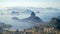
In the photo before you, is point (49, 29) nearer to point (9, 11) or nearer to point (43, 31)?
point (43, 31)

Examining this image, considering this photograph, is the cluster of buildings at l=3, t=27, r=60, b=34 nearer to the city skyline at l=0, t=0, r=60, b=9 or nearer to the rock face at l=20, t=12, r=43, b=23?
the rock face at l=20, t=12, r=43, b=23

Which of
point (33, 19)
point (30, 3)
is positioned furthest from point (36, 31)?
point (30, 3)

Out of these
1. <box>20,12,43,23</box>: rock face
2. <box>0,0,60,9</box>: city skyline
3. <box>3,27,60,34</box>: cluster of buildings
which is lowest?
<box>3,27,60,34</box>: cluster of buildings

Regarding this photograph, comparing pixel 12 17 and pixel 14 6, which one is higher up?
pixel 14 6

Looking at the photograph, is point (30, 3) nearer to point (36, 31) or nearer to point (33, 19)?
point (33, 19)

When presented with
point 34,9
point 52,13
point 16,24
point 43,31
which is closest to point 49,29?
point 43,31

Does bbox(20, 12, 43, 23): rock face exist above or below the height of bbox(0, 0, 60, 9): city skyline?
below

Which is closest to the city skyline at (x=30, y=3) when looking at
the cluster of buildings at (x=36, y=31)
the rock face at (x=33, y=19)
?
the rock face at (x=33, y=19)

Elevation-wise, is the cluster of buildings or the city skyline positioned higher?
the city skyline

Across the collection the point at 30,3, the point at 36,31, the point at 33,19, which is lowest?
the point at 36,31

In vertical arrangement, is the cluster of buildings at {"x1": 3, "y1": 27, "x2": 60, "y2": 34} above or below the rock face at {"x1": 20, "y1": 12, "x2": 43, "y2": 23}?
below

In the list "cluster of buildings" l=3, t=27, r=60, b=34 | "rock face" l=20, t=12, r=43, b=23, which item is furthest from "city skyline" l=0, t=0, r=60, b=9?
"cluster of buildings" l=3, t=27, r=60, b=34
